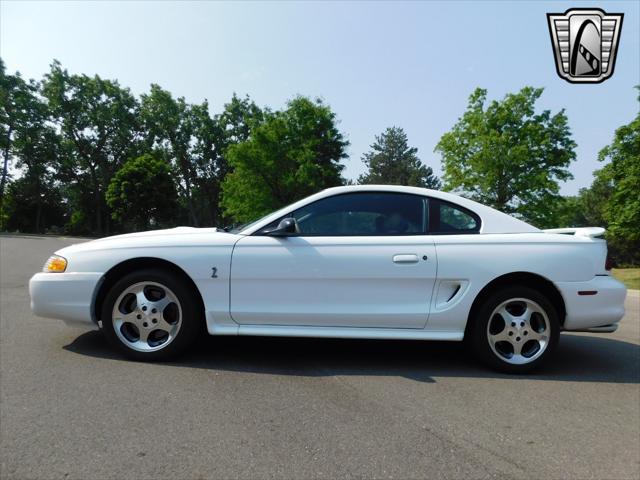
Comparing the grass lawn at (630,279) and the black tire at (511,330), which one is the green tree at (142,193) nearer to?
the grass lawn at (630,279)

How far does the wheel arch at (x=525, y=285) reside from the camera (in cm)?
339

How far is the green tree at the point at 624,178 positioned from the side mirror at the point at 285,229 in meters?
19.4

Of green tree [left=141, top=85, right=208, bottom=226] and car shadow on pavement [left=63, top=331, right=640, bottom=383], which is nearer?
car shadow on pavement [left=63, top=331, right=640, bottom=383]

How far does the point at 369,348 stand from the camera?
12.9ft

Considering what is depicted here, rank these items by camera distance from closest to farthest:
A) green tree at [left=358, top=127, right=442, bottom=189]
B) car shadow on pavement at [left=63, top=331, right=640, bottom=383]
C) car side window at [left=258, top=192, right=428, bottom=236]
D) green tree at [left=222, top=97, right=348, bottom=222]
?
car shadow on pavement at [left=63, top=331, right=640, bottom=383] → car side window at [left=258, top=192, right=428, bottom=236] → green tree at [left=222, top=97, right=348, bottom=222] → green tree at [left=358, top=127, right=442, bottom=189]

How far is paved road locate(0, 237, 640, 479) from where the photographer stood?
1.97 metres

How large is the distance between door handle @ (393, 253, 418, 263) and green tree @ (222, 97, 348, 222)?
3004 centimetres

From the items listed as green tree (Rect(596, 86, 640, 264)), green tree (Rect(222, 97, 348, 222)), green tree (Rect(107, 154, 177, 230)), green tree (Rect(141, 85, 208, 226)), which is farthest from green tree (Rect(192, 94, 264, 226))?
green tree (Rect(596, 86, 640, 264))

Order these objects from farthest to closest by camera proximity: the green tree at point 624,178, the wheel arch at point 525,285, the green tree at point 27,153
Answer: the green tree at point 27,153, the green tree at point 624,178, the wheel arch at point 525,285

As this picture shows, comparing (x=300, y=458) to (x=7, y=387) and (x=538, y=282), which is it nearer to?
(x=7, y=387)

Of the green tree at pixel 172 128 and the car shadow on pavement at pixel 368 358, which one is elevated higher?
the green tree at pixel 172 128

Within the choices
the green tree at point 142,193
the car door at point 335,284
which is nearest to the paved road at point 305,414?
the car door at point 335,284

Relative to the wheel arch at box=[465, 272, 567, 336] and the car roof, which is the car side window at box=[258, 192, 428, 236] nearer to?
the car roof

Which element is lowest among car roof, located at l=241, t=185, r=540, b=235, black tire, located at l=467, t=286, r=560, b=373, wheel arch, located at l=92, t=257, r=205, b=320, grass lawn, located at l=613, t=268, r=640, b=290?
grass lawn, located at l=613, t=268, r=640, b=290
